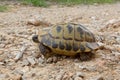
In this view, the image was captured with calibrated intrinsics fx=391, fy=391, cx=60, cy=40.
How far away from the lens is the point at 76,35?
17.4 ft

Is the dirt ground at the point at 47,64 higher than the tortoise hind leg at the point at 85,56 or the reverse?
the reverse

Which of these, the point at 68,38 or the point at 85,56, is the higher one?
the point at 68,38

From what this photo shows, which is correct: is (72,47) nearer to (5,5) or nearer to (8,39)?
(8,39)

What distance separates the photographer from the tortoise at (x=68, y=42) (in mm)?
5266

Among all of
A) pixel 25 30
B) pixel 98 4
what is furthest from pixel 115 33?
pixel 98 4

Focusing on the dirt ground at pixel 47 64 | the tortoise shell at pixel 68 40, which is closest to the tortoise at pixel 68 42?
the tortoise shell at pixel 68 40

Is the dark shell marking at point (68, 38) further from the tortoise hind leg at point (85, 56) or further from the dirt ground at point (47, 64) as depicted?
the dirt ground at point (47, 64)

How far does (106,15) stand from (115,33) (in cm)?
339

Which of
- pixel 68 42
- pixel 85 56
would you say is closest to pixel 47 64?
pixel 68 42

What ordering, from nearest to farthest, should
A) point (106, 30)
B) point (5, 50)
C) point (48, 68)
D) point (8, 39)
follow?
point (48, 68)
point (5, 50)
point (8, 39)
point (106, 30)

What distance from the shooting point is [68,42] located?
526 centimetres

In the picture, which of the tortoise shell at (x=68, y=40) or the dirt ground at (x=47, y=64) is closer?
the dirt ground at (x=47, y=64)

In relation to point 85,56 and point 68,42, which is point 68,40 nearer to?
point 68,42

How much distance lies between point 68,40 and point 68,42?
28 mm
